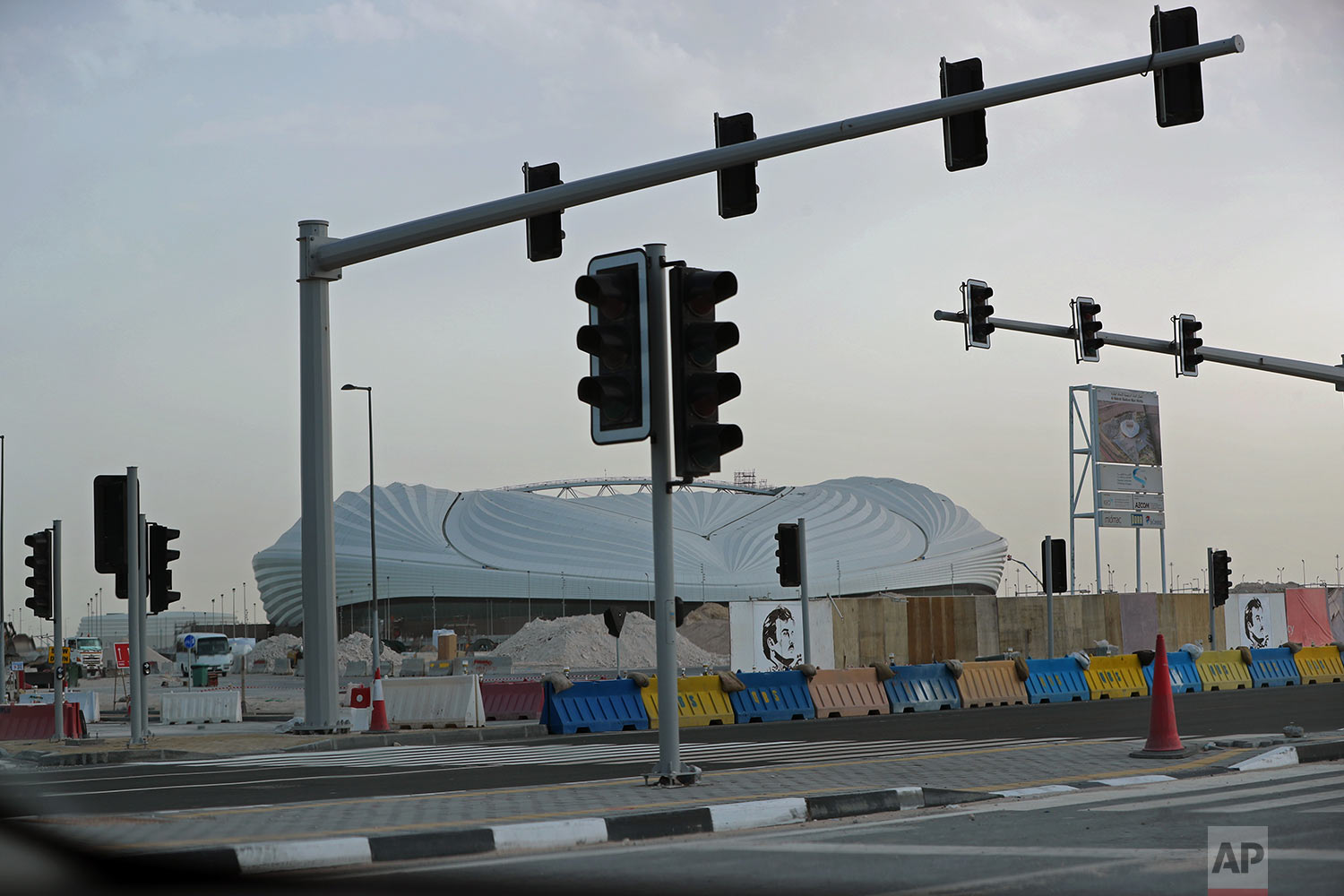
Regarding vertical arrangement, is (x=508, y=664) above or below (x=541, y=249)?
below

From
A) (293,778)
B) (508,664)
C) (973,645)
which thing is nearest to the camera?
(293,778)

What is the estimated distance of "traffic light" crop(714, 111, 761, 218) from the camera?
605 inches

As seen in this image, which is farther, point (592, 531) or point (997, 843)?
point (592, 531)

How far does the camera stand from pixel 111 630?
191 m

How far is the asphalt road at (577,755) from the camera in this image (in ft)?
44.1

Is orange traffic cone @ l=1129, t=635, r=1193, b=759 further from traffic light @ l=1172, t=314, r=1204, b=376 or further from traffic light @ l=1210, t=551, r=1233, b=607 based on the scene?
traffic light @ l=1210, t=551, r=1233, b=607

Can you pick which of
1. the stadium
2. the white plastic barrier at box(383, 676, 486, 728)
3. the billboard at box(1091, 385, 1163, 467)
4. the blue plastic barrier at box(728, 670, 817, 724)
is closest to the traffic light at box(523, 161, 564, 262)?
the white plastic barrier at box(383, 676, 486, 728)

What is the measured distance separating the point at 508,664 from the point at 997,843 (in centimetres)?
4880

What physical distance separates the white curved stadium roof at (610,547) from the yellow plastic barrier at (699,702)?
95028mm

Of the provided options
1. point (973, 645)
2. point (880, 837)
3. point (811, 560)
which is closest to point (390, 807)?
point (880, 837)

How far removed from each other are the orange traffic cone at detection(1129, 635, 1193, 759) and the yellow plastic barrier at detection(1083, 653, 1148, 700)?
17668 millimetres

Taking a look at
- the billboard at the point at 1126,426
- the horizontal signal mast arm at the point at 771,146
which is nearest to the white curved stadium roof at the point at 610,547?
the billboard at the point at 1126,426

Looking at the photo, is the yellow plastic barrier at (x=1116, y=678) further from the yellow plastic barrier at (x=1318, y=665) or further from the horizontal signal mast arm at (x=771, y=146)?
the horizontal signal mast arm at (x=771, y=146)

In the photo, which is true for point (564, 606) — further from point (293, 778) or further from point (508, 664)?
point (293, 778)
